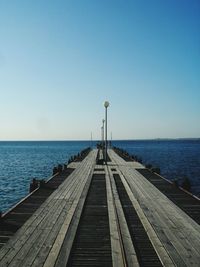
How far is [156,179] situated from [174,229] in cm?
1216

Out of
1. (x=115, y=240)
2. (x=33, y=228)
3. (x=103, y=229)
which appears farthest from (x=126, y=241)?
(x=33, y=228)

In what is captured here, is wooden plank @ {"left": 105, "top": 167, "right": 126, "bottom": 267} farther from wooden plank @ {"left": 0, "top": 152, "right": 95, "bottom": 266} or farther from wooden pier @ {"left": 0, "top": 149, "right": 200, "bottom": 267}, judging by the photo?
wooden plank @ {"left": 0, "top": 152, "right": 95, "bottom": 266}

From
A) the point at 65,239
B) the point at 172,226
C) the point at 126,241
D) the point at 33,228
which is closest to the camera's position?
the point at 126,241

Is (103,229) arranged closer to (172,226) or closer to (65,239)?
(65,239)

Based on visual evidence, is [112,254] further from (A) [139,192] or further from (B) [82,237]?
(A) [139,192]

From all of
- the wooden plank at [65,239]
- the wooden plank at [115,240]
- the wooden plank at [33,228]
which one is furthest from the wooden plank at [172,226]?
the wooden plank at [33,228]

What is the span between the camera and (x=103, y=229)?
10.3 meters

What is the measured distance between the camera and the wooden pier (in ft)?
25.8

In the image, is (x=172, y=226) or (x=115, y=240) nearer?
(x=115, y=240)

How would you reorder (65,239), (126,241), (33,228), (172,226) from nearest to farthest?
(126,241), (65,239), (33,228), (172,226)

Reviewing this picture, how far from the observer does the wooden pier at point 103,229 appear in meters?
7.86

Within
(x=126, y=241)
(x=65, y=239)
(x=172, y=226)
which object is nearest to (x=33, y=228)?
(x=65, y=239)

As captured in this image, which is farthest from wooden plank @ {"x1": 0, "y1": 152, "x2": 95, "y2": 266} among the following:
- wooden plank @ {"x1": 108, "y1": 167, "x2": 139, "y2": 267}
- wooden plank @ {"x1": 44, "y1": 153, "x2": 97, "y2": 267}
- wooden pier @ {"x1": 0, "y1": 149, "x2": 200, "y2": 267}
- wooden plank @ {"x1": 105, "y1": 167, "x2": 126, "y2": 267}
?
wooden plank @ {"x1": 108, "y1": 167, "x2": 139, "y2": 267}

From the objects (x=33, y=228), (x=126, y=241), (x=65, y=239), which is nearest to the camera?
(x=126, y=241)
